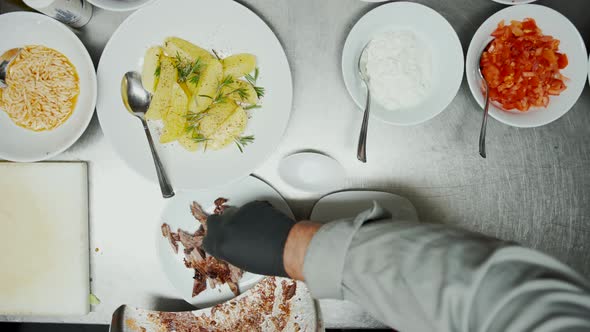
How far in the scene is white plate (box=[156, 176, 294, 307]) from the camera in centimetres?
78

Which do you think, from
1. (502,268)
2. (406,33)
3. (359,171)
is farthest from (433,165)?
(502,268)

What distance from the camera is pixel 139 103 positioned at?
0.75m

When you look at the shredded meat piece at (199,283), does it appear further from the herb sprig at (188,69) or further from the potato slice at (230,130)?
the herb sprig at (188,69)

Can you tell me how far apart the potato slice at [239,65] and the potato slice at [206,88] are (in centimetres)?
2

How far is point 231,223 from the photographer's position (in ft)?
2.31

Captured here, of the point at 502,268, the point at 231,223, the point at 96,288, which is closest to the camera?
the point at 502,268

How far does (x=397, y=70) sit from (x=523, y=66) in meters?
0.20

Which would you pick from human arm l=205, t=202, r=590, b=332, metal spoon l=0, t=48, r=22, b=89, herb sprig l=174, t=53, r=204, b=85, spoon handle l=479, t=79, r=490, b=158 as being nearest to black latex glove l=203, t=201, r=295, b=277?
human arm l=205, t=202, r=590, b=332

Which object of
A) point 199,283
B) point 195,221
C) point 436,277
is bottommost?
point 199,283

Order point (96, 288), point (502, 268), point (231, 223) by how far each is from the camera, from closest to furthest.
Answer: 1. point (502, 268)
2. point (231, 223)
3. point (96, 288)

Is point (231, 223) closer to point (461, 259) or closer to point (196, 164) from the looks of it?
point (196, 164)

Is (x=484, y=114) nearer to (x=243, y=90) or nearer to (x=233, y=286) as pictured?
(x=243, y=90)

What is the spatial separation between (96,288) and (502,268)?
0.72m

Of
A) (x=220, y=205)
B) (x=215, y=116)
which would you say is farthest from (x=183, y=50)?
(x=220, y=205)
